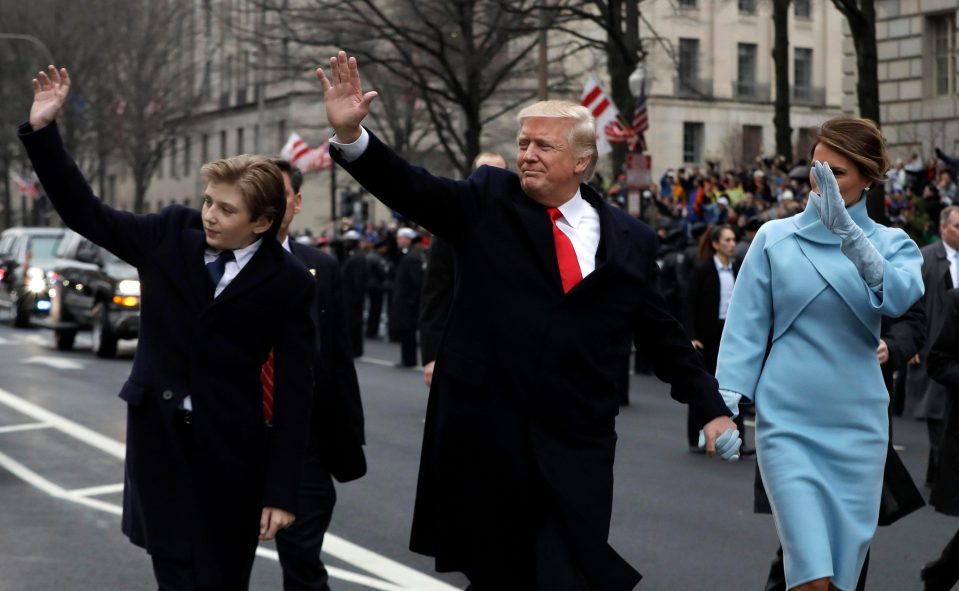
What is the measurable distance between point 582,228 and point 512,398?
59 centimetres

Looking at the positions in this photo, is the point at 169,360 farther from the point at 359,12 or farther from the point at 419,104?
the point at 419,104

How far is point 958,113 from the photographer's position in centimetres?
3177

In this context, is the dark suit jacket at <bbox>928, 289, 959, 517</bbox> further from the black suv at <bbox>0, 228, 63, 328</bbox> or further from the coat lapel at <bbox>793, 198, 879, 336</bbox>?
the black suv at <bbox>0, 228, 63, 328</bbox>

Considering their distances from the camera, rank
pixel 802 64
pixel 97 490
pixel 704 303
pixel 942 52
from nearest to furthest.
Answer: pixel 97 490
pixel 704 303
pixel 942 52
pixel 802 64

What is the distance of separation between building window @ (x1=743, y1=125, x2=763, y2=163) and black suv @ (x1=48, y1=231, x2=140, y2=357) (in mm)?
46022

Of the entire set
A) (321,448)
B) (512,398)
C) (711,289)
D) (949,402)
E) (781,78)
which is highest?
(781,78)

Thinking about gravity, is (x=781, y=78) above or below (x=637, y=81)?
above

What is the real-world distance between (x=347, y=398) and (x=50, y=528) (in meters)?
3.40

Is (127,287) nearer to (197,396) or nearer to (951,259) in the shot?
(951,259)

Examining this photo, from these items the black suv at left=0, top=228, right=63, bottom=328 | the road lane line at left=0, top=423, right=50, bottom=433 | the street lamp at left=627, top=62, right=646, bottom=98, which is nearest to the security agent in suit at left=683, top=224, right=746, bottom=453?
the road lane line at left=0, top=423, right=50, bottom=433

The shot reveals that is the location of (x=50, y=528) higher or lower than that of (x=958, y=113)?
lower

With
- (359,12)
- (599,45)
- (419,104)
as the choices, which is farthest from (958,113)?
(419,104)

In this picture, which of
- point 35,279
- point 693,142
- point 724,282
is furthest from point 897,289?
point 693,142

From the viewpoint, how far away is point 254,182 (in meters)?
5.01
